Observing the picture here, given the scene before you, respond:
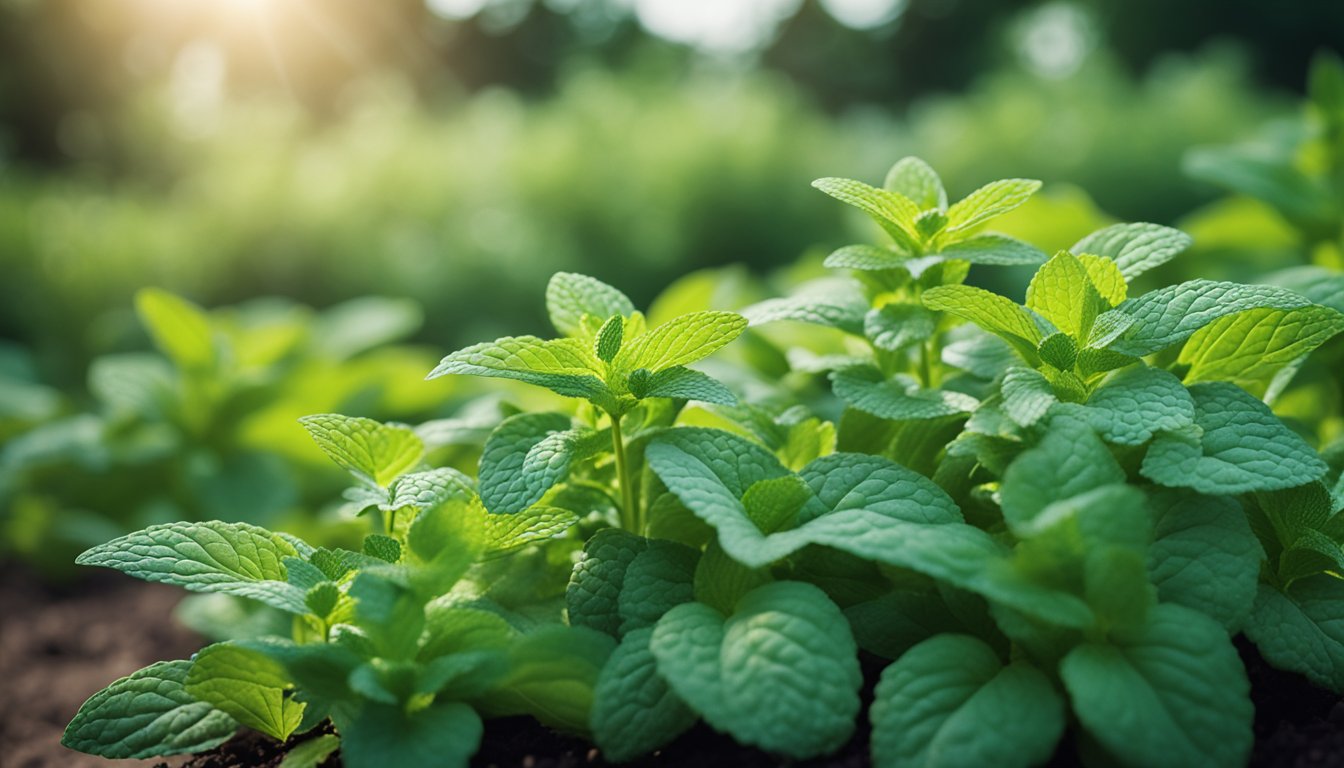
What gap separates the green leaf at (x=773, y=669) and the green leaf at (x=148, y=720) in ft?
1.55

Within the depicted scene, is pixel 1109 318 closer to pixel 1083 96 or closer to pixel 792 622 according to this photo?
pixel 792 622

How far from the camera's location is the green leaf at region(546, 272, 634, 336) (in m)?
1.12

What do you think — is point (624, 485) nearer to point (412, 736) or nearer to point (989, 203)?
point (412, 736)

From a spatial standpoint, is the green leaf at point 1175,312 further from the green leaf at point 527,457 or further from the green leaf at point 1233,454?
the green leaf at point 527,457

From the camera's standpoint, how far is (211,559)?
3.13 ft

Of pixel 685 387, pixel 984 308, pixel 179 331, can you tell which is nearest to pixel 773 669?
pixel 685 387

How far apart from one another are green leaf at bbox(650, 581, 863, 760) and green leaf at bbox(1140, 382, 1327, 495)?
1.04 ft

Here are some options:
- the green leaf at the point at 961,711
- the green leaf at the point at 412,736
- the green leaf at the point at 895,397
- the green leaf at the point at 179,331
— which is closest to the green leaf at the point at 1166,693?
the green leaf at the point at 961,711

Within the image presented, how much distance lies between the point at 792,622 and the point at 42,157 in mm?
9620

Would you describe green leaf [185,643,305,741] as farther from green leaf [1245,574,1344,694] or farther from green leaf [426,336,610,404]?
green leaf [1245,574,1344,694]

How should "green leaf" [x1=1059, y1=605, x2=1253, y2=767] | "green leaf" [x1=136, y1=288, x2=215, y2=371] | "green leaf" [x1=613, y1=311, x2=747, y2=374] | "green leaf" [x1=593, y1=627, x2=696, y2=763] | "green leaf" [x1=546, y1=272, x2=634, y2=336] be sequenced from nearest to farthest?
1. "green leaf" [x1=1059, y1=605, x2=1253, y2=767]
2. "green leaf" [x1=593, y1=627, x2=696, y2=763]
3. "green leaf" [x1=613, y1=311, x2=747, y2=374]
4. "green leaf" [x1=546, y1=272, x2=634, y2=336]
5. "green leaf" [x1=136, y1=288, x2=215, y2=371]

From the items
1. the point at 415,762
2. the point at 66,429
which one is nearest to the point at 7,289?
the point at 66,429

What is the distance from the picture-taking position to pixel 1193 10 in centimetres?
1088

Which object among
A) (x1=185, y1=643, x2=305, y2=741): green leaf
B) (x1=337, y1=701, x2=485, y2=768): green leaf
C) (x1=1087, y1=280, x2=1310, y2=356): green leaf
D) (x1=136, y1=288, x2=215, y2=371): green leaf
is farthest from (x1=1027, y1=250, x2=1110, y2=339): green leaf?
(x1=136, y1=288, x2=215, y2=371): green leaf
